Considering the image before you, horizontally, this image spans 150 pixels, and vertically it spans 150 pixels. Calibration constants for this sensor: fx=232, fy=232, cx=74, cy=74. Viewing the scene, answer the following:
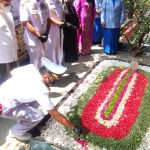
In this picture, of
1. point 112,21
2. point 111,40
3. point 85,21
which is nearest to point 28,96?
point 85,21

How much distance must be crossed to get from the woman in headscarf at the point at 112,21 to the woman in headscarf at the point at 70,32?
950mm

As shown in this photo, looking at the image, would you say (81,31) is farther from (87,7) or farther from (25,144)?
(25,144)

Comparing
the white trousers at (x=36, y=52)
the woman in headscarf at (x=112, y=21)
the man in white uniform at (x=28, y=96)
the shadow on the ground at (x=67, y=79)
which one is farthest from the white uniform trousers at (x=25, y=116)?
the woman in headscarf at (x=112, y=21)

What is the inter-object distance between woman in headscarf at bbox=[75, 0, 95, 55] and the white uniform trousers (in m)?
3.25

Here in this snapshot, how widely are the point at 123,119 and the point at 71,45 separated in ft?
9.13

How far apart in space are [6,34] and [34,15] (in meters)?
0.69

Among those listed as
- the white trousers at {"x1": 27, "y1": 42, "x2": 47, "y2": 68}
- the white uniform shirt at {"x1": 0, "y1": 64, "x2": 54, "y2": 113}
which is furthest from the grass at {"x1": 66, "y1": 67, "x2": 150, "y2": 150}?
the white trousers at {"x1": 27, "y1": 42, "x2": 47, "y2": 68}

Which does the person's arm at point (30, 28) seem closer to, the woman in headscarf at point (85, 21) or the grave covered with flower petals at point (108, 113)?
the grave covered with flower petals at point (108, 113)

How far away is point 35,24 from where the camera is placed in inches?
164

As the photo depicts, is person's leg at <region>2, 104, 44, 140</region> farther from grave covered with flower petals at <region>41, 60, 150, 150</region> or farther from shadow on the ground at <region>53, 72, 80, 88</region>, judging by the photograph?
shadow on the ground at <region>53, 72, 80, 88</region>

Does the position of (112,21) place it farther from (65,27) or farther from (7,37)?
(7,37)

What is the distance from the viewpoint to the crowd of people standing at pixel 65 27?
4.11m

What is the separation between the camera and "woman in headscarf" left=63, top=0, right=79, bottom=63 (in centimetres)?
520

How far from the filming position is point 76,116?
134 inches
